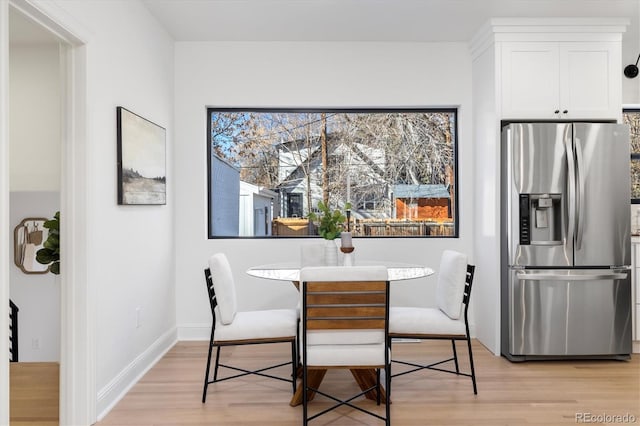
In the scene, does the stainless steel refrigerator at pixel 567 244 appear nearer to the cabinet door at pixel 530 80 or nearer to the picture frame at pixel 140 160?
the cabinet door at pixel 530 80

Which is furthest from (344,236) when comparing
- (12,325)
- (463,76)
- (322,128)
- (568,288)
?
(12,325)

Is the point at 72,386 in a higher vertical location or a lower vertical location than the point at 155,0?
lower

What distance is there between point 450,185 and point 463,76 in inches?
39.6

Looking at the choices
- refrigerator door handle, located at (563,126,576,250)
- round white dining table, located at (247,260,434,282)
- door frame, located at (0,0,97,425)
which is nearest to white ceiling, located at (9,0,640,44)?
refrigerator door handle, located at (563,126,576,250)

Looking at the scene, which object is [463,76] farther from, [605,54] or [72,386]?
[72,386]

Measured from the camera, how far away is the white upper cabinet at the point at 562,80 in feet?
12.3

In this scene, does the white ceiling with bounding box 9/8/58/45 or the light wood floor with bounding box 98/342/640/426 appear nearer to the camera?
the light wood floor with bounding box 98/342/640/426

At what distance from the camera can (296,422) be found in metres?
2.57

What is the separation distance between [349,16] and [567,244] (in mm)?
2438

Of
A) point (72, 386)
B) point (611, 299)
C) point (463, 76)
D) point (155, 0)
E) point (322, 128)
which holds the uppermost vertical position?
point (155, 0)

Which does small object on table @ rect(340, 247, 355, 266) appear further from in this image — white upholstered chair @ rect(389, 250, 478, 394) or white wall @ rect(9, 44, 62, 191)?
white wall @ rect(9, 44, 62, 191)

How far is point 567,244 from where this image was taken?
3.53 meters

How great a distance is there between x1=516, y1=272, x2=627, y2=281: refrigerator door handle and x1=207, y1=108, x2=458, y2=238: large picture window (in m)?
0.95

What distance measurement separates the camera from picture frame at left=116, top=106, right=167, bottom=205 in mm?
2959
